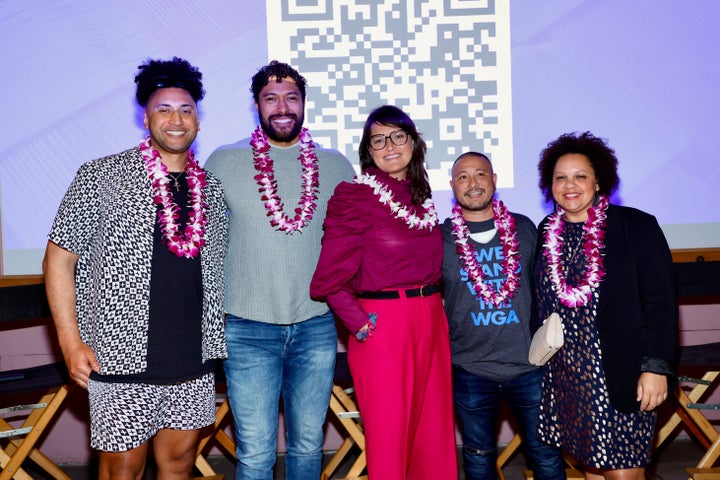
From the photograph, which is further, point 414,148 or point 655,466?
point 655,466

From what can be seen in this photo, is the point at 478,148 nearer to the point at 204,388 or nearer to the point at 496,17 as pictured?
the point at 496,17

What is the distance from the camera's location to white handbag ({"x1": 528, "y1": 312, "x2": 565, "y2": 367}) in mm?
2100

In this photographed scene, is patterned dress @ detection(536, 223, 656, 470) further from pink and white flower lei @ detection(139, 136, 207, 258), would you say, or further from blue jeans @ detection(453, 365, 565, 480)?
pink and white flower lei @ detection(139, 136, 207, 258)

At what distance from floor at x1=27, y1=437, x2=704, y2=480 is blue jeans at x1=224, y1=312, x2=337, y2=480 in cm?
112

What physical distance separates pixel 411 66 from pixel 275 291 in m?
1.57

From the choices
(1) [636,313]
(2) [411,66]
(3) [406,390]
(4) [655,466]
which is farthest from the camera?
(4) [655,466]

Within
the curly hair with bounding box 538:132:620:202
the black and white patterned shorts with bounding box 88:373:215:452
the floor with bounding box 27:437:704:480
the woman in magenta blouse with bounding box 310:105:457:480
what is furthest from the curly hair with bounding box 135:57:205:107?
the floor with bounding box 27:437:704:480

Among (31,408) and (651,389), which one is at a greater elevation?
(651,389)

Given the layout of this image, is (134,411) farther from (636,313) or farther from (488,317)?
(636,313)

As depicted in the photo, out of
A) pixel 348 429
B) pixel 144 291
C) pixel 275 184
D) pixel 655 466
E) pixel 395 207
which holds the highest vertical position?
pixel 275 184

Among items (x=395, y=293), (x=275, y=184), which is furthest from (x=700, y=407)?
(x=275, y=184)

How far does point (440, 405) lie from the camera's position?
2309mm

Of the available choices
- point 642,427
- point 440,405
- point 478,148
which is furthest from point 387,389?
point 478,148

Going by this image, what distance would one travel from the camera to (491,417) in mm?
2439
